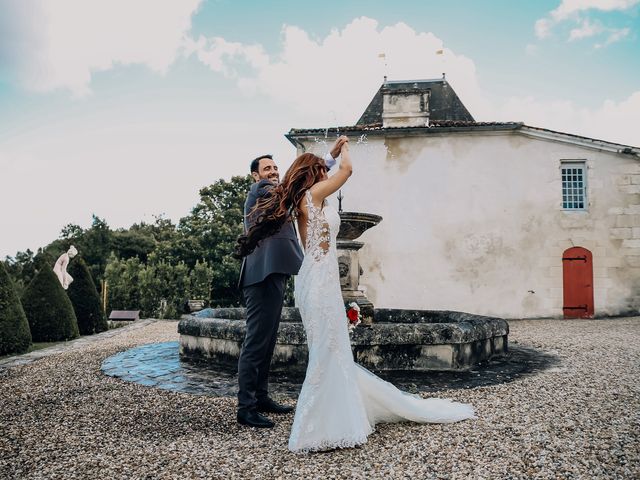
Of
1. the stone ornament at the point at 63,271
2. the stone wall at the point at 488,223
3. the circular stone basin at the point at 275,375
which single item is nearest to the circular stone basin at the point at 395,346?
the circular stone basin at the point at 275,375

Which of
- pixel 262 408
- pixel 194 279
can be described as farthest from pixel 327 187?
pixel 194 279

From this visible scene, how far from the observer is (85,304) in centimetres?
1162

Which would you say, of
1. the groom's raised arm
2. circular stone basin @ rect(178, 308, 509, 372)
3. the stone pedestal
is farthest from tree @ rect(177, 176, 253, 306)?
the groom's raised arm

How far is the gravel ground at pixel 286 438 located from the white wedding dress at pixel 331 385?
104 mm

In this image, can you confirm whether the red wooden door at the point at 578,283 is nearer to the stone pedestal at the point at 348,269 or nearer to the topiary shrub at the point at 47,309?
the stone pedestal at the point at 348,269

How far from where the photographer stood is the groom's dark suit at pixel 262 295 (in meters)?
3.52

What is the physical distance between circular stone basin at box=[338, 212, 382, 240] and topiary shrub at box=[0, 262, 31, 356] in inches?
213

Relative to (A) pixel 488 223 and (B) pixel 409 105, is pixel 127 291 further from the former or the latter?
(A) pixel 488 223

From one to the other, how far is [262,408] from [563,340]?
7090 mm

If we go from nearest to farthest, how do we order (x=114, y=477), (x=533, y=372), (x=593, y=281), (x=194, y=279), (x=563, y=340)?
(x=114, y=477) < (x=533, y=372) < (x=563, y=340) < (x=593, y=281) < (x=194, y=279)

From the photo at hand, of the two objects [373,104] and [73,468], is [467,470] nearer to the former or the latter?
[73,468]

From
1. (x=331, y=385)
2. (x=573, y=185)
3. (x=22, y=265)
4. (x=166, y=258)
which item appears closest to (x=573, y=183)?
(x=573, y=185)

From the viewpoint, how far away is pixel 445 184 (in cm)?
1516

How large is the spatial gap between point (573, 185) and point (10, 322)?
1515cm
